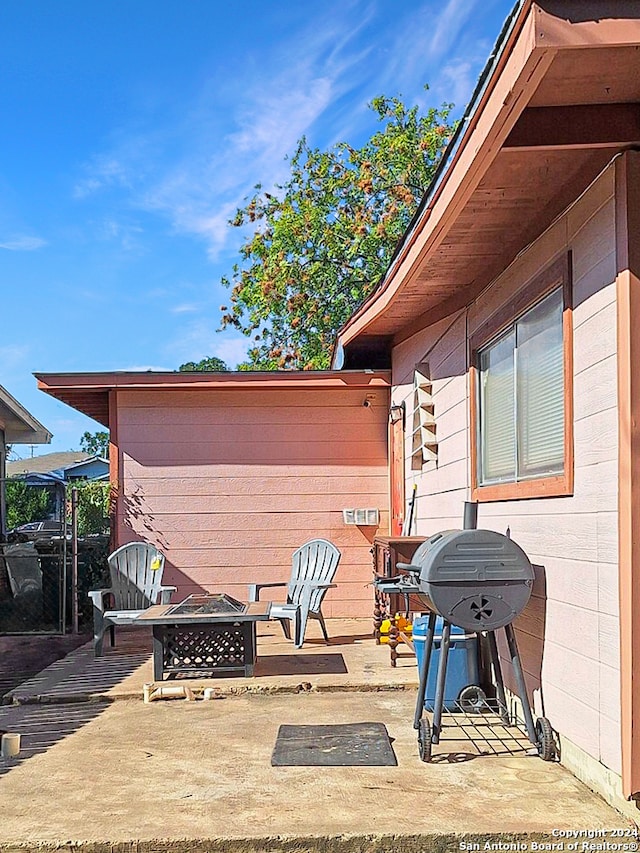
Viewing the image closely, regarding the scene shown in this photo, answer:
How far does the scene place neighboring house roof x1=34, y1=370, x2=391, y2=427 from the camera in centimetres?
852

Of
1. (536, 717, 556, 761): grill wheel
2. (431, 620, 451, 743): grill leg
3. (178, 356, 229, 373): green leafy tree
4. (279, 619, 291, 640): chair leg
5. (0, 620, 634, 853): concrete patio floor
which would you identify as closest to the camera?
(0, 620, 634, 853): concrete patio floor

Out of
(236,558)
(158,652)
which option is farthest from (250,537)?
(158,652)

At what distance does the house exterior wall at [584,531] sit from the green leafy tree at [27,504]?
16365 millimetres

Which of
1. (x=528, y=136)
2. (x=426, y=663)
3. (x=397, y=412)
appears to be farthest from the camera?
(x=397, y=412)

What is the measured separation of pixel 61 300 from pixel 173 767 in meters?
27.8

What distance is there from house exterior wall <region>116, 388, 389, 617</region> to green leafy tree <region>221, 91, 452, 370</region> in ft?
→ 29.1

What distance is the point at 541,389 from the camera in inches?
171

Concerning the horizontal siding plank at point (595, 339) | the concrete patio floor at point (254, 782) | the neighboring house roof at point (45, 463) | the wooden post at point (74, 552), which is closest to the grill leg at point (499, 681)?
the concrete patio floor at point (254, 782)

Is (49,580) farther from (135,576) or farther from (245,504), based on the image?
(245,504)

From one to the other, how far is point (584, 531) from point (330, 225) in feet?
48.9

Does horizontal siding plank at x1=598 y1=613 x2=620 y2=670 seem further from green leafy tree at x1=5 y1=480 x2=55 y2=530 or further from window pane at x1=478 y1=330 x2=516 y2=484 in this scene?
green leafy tree at x1=5 y1=480 x2=55 y2=530

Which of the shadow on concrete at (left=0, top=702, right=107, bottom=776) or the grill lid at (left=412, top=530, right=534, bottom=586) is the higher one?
the grill lid at (left=412, top=530, right=534, bottom=586)

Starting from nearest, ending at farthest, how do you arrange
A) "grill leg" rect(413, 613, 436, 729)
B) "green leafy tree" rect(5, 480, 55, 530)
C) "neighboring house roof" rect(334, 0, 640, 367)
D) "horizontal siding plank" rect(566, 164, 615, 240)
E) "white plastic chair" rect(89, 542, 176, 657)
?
"neighboring house roof" rect(334, 0, 640, 367), "horizontal siding plank" rect(566, 164, 615, 240), "grill leg" rect(413, 613, 436, 729), "white plastic chair" rect(89, 542, 176, 657), "green leafy tree" rect(5, 480, 55, 530)

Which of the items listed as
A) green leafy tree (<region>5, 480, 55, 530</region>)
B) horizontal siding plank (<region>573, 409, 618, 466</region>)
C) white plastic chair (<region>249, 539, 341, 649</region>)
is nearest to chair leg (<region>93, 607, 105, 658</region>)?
white plastic chair (<region>249, 539, 341, 649</region>)
